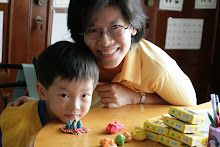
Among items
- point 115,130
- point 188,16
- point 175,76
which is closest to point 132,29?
point 175,76

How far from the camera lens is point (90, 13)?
1.31 metres

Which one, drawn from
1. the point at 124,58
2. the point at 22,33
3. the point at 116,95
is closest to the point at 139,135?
the point at 116,95

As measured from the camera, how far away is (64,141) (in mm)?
997

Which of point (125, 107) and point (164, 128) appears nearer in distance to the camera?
point (164, 128)

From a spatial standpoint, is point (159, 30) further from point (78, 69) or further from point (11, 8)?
point (78, 69)

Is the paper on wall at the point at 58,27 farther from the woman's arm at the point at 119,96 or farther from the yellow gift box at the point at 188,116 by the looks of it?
the yellow gift box at the point at 188,116

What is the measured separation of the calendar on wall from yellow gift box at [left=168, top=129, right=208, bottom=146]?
206 cm

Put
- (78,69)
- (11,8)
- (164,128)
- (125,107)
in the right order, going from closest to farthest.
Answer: (164,128), (78,69), (125,107), (11,8)

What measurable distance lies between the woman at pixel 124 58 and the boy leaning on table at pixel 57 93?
125 mm

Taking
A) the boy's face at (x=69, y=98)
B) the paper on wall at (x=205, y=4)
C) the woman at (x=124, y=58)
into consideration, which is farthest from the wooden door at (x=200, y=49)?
the boy's face at (x=69, y=98)

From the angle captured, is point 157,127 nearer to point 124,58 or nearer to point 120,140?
point 120,140

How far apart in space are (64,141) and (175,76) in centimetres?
64

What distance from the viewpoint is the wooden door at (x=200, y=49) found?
2.87 meters

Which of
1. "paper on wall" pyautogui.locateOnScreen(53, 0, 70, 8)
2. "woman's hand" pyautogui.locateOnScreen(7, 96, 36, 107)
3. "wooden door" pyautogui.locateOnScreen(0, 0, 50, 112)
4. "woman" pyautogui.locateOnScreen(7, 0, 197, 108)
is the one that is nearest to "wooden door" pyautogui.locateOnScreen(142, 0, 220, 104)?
"paper on wall" pyautogui.locateOnScreen(53, 0, 70, 8)
